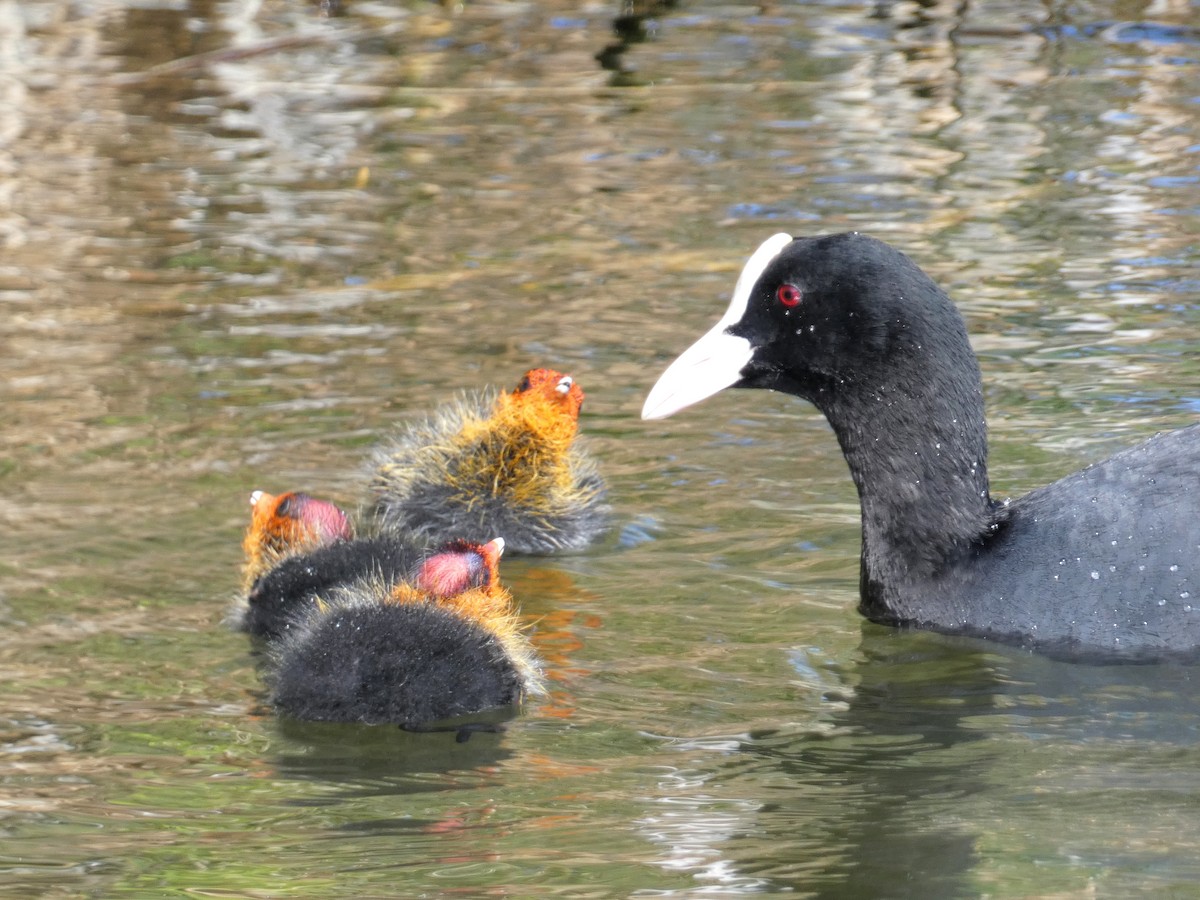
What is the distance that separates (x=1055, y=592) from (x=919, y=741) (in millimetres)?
629

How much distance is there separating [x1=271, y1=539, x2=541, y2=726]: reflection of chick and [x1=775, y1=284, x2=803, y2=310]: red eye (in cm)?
109

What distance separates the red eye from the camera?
4.53m

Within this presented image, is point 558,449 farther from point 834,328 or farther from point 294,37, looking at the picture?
point 294,37

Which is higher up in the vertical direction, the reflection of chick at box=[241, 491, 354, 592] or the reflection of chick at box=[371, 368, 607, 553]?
the reflection of chick at box=[241, 491, 354, 592]

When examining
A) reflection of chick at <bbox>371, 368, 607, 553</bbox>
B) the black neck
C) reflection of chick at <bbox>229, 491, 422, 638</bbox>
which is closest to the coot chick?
the black neck

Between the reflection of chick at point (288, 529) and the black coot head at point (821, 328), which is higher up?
the black coot head at point (821, 328)

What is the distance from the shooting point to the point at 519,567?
5043 millimetres

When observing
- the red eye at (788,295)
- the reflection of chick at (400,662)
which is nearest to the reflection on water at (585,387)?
the reflection of chick at (400,662)

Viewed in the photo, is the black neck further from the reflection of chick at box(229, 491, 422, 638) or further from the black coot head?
the reflection of chick at box(229, 491, 422, 638)

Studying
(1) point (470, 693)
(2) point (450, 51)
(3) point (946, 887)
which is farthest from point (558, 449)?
(2) point (450, 51)

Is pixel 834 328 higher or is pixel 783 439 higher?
pixel 834 328

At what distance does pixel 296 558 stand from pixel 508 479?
0.87 metres

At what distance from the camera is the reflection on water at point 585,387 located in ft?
10.8

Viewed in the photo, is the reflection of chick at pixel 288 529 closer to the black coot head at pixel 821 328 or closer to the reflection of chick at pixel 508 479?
the reflection of chick at pixel 508 479
